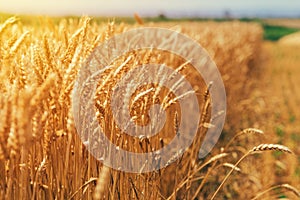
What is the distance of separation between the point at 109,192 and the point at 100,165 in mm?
117

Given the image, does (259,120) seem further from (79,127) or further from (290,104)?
(79,127)

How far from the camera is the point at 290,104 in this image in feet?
29.3

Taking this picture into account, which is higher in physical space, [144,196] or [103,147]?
[103,147]

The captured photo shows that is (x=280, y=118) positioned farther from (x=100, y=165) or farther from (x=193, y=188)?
(x=100, y=165)

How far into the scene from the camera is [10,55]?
1745 mm

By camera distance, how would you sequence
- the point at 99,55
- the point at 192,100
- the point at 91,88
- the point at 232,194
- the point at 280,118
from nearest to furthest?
1. the point at 91,88
2. the point at 99,55
3. the point at 232,194
4. the point at 192,100
5. the point at 280,118

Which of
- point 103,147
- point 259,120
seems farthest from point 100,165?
point 259,120

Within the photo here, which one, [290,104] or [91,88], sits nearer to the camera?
[91,88]

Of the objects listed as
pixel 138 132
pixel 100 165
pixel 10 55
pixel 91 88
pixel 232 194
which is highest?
pixel 10 55

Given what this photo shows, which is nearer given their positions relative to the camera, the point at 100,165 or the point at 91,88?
the point at 91,88

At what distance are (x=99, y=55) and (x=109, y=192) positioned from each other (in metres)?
0.56

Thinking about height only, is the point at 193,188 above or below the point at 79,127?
below

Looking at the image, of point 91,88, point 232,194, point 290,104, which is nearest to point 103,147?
point 91,88

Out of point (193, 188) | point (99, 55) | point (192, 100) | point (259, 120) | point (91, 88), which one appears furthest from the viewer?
point (259, 120)
